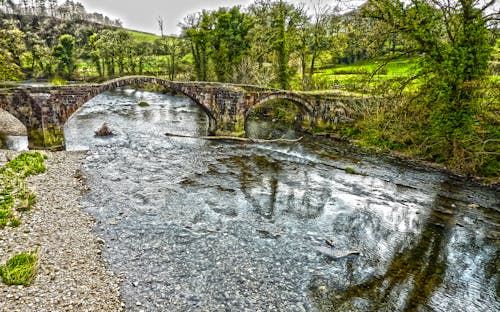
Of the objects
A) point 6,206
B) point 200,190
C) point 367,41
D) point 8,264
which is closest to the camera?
point 8,264

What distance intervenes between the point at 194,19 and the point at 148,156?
46124 mm

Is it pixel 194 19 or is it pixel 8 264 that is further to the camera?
pixel 194 19

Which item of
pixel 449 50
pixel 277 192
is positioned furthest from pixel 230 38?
pixel 277 192

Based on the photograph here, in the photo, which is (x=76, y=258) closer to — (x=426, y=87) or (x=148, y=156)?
(x=148, y=156)

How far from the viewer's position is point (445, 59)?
22156 mm

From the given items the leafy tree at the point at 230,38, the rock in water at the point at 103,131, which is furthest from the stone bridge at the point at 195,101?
the leafy tree at the point at 230,38

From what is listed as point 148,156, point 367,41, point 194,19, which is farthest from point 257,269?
point 194,19

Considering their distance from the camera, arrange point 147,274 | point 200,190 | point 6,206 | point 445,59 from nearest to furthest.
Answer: point 147,274
point 6,206
point 200,190
point 445,59

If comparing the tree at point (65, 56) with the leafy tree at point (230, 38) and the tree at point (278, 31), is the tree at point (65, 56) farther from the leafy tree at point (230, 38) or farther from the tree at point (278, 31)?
the tree at point (278, 31)

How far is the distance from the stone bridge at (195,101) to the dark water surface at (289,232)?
2941mm

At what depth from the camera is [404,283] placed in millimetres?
12398

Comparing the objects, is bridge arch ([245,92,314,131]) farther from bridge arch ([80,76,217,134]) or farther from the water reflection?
the water reflection

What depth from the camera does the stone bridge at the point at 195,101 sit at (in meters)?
26.4

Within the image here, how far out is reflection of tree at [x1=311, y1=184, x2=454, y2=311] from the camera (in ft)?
37.0
